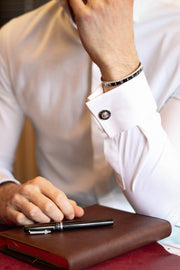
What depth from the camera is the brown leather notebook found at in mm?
563

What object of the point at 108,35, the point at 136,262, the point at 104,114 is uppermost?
the point at 108,35

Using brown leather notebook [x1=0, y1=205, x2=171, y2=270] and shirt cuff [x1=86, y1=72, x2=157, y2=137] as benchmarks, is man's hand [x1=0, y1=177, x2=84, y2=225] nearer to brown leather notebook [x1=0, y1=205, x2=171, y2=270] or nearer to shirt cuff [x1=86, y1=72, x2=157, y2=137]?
brown leather notebook [x1=0, y1=205, x2=171, y2=270]

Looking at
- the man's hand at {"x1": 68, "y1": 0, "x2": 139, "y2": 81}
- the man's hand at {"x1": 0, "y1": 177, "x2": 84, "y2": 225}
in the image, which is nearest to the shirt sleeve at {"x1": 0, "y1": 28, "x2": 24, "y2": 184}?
the man's hand at {"x1": 0, "y1": 177, "x2": 84, "y2": 225}

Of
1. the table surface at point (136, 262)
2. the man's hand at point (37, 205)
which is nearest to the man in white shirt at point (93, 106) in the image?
the man's hand at point (37, 205)

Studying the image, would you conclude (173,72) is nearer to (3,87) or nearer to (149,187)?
(149,187)

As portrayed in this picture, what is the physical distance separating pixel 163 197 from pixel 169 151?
103mm

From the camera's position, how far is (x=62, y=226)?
0.67m

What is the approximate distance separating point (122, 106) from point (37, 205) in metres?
0.28

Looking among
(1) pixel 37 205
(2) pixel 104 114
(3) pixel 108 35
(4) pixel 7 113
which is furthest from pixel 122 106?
(4) pixel 7 113

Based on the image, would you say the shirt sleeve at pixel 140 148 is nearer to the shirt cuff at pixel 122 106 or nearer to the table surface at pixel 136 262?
the shirt cuff at pixel 122 106

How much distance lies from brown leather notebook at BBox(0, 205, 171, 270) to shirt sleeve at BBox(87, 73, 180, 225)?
0.39ft

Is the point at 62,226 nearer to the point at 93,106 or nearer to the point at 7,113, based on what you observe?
the point at 93,106

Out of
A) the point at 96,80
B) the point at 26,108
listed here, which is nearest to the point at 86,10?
the point at 96,80

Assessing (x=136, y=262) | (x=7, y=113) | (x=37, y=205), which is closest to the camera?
(x=136, y=262)
